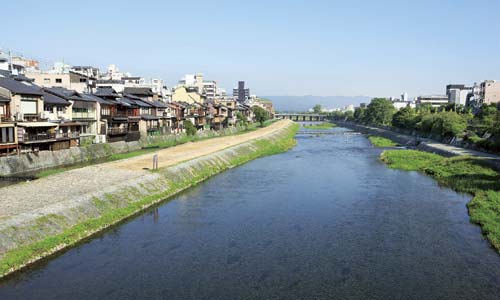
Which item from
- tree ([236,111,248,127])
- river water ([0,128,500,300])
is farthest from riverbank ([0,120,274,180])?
tree ([236,111,248,127])

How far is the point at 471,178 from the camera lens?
36.4m

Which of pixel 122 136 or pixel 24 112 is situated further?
pixel 122 136

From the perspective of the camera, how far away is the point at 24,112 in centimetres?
3753

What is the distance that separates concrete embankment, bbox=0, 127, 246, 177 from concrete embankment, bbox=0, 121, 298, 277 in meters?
4.07

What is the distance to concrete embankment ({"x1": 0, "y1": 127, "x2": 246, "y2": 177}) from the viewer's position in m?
32.4

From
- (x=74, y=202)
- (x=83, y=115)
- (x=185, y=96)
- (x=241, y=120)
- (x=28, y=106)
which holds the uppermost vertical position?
(x=185, y=96)

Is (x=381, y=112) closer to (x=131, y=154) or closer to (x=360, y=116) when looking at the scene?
(x=360, y=116)

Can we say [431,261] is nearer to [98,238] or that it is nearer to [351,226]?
[351,226]

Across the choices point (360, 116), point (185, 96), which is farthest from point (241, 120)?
point (360, 116)

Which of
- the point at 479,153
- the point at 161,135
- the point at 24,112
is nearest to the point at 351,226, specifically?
the point at 24,112

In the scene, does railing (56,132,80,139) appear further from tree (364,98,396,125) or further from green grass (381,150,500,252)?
tree (364,98,396,125)

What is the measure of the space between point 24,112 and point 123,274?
86.5 ft

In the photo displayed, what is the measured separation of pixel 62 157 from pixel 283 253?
2674cm

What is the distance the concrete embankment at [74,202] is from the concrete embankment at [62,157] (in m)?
4.07
